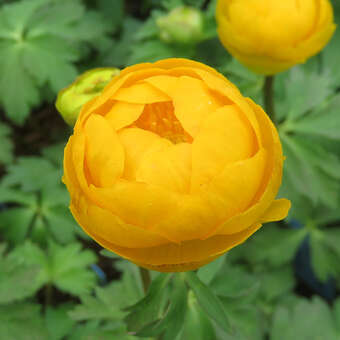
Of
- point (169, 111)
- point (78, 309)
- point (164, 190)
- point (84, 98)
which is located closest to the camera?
point (164, 190)

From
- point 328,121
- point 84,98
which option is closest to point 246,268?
point 328,121

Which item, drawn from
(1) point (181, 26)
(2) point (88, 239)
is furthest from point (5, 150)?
(1) point (181, 26)

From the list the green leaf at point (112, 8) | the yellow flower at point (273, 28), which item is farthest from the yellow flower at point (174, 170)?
the green leaf at point (112, 8)

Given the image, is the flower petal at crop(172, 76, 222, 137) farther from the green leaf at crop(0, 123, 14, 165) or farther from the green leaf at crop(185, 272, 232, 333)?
the green leaf at crop(0, 123, 14, 165)

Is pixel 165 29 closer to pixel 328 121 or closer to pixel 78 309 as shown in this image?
pixel 328 121

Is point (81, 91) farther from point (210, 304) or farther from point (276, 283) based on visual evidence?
point (276, 283)

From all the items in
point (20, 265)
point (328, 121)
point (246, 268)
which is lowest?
point (246, 268)
